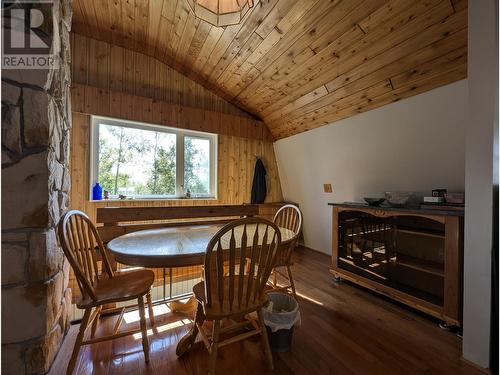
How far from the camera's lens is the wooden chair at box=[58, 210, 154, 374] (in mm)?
1141

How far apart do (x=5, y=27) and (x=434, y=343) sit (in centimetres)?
329

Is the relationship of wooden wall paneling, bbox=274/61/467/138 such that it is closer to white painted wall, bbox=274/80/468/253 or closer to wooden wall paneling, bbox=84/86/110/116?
white painted wall, bbox=274/80/468/253

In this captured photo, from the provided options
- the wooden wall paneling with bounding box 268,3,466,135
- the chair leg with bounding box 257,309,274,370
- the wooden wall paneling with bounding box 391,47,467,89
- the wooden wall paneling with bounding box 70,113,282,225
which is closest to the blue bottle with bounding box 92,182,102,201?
the wooden wall paneling with bounding box 70,113,282,225

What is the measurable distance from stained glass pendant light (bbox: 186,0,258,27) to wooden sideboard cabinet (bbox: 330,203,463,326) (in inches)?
79.4

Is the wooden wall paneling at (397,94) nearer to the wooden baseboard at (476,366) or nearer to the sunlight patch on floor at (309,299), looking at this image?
the wooden baseboard at (476,366)

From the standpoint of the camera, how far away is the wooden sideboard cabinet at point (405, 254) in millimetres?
1613

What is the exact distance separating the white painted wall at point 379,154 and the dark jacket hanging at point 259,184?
47cm

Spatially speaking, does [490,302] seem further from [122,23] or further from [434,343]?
[122,23]

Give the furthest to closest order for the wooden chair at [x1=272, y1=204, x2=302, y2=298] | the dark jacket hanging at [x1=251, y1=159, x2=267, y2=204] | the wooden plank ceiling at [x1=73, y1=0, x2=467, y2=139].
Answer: the dark jacket hanging at [x1=251, y1=159, x2=267, y2=204] → the wooden chair at [x1=272, y1=204, x2=302, y2=298] → the wooden plank ceiling at [x1=73, y1=0, x2=467, y2=139]

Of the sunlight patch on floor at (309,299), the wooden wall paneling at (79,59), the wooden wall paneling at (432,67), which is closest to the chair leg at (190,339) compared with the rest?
the sunlight patch on floor at (309,299)

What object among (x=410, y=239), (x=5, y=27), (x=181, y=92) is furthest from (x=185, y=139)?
(x=410, y=239)

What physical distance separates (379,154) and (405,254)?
1.12 metres

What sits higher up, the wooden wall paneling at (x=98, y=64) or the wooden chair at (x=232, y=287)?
the wooden wall paneling at (x=98, y=64)

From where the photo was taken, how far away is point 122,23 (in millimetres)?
2396
